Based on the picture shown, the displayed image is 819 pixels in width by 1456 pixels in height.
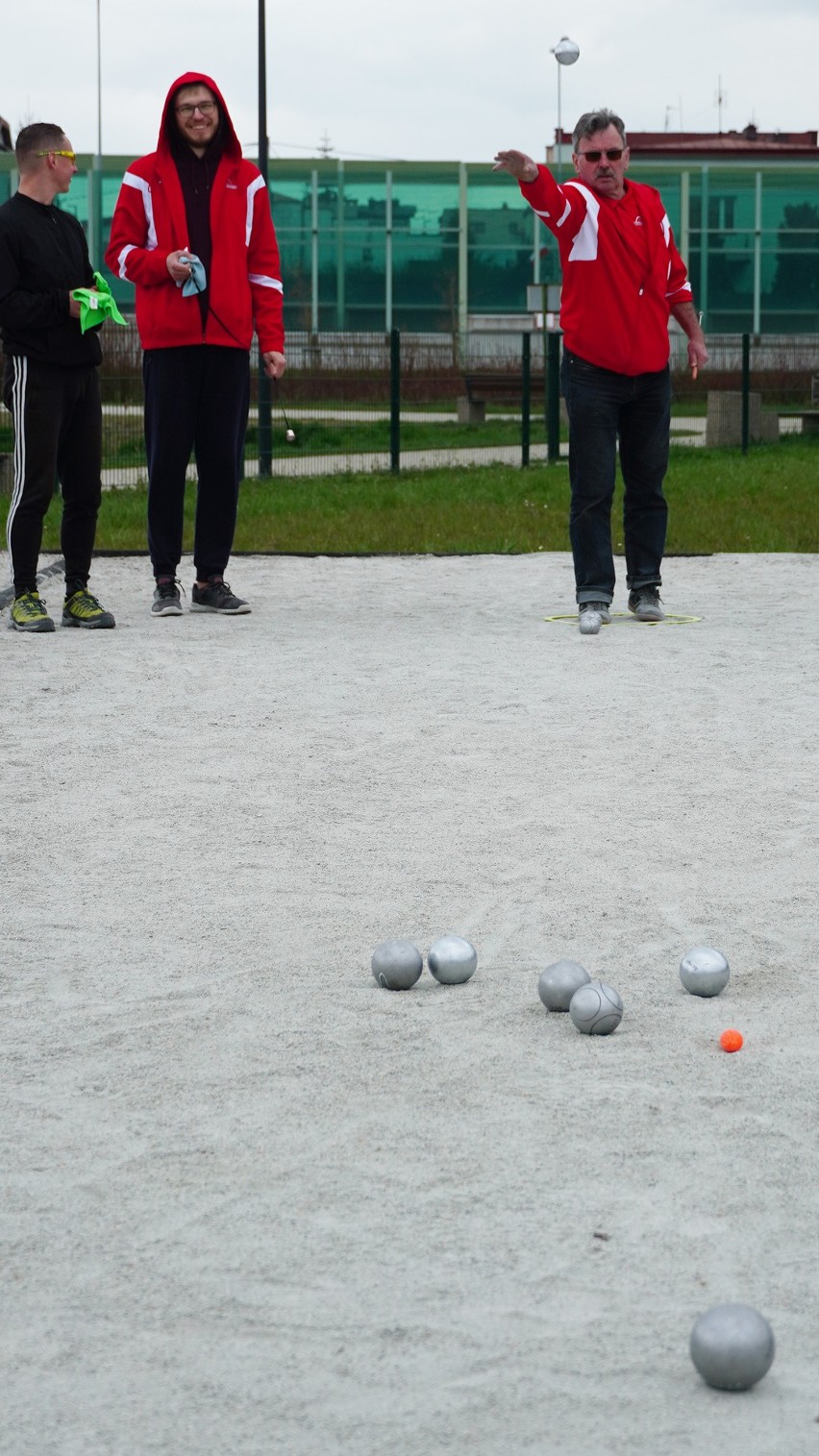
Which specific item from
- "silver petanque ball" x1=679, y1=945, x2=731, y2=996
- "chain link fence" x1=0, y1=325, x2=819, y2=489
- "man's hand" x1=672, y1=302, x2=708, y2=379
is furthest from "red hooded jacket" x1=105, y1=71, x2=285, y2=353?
"chain link fence" x1=0, y1=325, x2=819, y2=489

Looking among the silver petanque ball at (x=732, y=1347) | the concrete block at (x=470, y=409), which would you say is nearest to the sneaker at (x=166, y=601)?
the silver petanque ball at (x=732, y=1347)

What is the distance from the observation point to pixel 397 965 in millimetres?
3406

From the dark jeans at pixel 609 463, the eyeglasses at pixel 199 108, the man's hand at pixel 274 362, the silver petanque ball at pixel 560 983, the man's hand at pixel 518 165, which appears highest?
the eyeglasses at pixel 199 108

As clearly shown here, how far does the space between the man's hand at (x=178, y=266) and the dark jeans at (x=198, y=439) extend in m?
0.39

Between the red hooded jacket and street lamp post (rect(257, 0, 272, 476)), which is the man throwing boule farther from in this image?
street lamp post (rect(257, 0, 272, 476))

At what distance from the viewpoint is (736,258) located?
45.7 m

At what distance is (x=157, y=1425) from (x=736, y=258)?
46.0 meters

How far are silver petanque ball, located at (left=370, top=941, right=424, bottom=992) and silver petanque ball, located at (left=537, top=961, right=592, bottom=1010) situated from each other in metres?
0.24

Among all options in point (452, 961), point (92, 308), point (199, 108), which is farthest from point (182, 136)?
point (452, 961)

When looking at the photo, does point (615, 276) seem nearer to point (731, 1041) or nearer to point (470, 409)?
point (731, 1041)

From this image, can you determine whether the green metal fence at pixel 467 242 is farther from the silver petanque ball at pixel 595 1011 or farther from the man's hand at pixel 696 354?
the silver petanque ball at pixel 595 1011

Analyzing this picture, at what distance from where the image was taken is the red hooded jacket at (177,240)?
8266mm

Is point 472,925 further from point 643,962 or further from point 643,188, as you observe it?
point 643,188

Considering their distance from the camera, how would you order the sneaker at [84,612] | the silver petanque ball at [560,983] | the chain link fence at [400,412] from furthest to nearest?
1. the chain link fence at [400,412]
2. the sneaker at [84,612]
3. the silver petanque ball at [560,983]
